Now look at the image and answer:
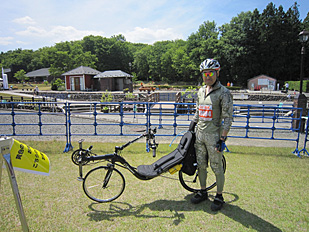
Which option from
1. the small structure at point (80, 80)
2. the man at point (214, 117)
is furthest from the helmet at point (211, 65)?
the small structure at point (80, 80)

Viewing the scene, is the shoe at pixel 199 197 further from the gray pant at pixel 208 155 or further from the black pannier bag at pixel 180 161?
the black pannier bag at pixel 180 161

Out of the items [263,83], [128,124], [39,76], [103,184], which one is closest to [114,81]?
[263,83]

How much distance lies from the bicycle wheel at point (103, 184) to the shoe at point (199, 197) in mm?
1230

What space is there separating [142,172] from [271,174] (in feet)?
10.3

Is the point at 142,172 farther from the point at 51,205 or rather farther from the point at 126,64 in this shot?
the point at 126,64

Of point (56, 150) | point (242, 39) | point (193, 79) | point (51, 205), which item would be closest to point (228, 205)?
point (51, 205)

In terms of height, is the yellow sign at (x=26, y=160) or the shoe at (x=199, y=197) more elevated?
the yellow sign at (x=26, y=160)

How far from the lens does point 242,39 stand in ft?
164

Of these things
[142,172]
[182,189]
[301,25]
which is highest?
[301,25]

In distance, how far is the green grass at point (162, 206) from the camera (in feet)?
10.1

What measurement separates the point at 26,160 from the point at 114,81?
3672cm

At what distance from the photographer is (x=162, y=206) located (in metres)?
3.58

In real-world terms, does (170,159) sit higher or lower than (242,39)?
lower

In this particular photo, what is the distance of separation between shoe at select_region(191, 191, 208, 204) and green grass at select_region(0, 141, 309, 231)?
0.25 feet
